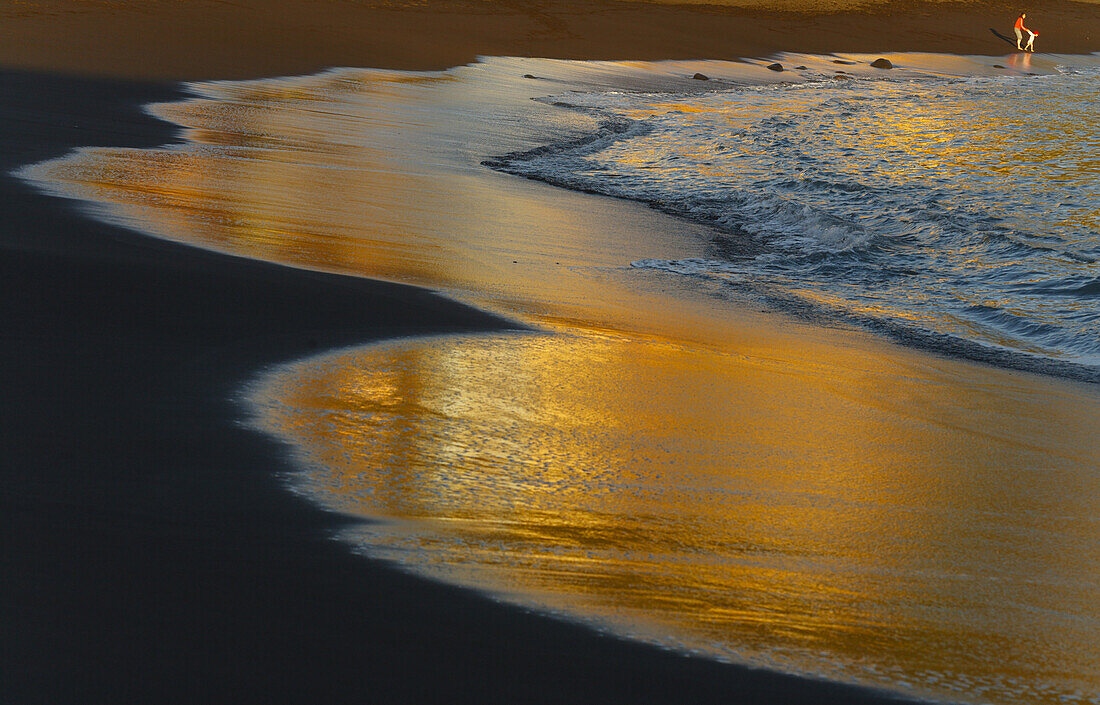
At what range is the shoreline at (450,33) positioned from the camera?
18344 mm

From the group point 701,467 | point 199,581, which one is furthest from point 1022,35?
point 199,581

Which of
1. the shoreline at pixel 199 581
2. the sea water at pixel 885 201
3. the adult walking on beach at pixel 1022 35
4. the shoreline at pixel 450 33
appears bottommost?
the shoreline at pixel 199 581

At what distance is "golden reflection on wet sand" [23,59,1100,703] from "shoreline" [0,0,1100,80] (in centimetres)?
1143

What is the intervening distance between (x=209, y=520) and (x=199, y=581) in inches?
15.1

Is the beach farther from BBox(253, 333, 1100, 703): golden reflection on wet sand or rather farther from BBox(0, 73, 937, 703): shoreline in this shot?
BBox(253, 333, 1100, 703): golden reflection on wet sand

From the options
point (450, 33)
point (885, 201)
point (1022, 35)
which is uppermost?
point (1022, 35)

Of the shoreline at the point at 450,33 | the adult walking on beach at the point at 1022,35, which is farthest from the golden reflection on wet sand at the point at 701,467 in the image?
the adult walking on beach at the point at 1022,35

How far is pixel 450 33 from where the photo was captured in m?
26.2

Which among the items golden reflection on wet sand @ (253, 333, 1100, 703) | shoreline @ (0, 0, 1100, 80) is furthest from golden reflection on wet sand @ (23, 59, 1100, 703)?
shoreline @ (0, 0, 1100, 80)

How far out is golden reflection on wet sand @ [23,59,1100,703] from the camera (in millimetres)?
3049

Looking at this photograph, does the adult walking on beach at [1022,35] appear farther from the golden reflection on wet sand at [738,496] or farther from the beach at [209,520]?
the golden reflection on wet sand at [738,496]

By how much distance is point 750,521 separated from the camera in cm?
367

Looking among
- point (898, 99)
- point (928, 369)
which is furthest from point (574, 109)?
point (928, 369)

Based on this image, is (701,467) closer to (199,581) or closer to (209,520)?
(209,520)
